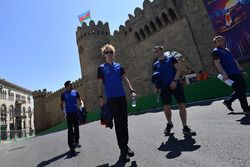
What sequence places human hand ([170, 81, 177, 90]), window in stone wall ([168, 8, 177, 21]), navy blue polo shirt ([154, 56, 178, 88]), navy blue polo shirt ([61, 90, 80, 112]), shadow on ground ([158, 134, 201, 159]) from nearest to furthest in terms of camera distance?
shadow on ground ([158, 134, 201, 159]) → human hand ([170, 81, 177, 90]) → navy blue polo shirt ([154, 56, 178, 88]) → navy blue polo shirt ([61, 90, 80, 112]) → window in stone wall ([168, 8, 177, 21])

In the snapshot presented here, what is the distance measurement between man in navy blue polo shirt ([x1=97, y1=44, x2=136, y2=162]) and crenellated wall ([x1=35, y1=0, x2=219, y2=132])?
15101mm

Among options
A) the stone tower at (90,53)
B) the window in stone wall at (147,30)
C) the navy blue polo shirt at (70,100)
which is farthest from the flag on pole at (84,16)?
the navy blue polo shirt at (70,100)

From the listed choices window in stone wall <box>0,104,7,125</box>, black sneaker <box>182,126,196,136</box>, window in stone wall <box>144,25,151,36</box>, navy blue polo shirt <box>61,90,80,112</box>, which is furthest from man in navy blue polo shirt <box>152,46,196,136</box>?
window in stone wall <box>0,104,7,125</box>

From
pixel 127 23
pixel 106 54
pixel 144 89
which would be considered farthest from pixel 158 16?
pixel 106 54

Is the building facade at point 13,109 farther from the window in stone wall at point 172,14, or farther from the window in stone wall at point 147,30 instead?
the window in stone wall at point 172,14

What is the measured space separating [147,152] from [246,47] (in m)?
13.4

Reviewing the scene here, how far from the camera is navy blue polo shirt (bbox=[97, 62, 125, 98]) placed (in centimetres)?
307

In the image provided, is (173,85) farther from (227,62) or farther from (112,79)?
(227,62)

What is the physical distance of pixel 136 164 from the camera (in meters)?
2.50

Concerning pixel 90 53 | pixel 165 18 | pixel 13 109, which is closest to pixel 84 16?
pixel 90 53

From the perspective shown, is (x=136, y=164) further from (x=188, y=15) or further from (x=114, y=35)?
(x=114, y=35)

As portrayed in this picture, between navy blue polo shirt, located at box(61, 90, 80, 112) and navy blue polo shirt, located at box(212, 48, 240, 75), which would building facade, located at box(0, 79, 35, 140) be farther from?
navy blue polo shirt, located at box(212, 48, 240, 75)

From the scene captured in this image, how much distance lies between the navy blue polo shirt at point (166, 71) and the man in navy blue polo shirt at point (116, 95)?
2.93 ft

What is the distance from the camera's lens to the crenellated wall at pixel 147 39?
17109mm
